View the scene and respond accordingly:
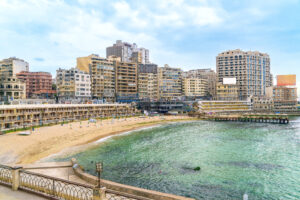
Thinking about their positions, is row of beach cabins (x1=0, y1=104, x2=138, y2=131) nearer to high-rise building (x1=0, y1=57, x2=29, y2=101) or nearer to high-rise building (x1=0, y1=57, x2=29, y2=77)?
high-rise building (x1=0, y1=57, x2=29, y2=101)

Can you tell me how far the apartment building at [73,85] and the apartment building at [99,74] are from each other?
1008 cm

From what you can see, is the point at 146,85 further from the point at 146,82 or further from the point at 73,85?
the point at 73,85

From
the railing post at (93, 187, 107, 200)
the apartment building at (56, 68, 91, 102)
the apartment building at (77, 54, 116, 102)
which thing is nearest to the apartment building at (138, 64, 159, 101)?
the apartment building at (77, 54, 116, 102)

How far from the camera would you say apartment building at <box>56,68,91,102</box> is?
5758 inches

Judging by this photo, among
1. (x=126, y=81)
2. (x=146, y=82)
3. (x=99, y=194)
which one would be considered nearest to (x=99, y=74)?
(x=126, y=81)

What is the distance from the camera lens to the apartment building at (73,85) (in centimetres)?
14625

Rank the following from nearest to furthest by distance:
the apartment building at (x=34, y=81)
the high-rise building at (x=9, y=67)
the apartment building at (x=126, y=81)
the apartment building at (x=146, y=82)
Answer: the high-rise building at (x=9, y=67) < the apartment building at (x=126, y=81) < the apartment building at (x=34, y=81) < the apartment building at (x=146, y=82)

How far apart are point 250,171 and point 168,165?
45.9 feet

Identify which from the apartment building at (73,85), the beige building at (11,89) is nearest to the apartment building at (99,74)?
the apartment building at (73,85)

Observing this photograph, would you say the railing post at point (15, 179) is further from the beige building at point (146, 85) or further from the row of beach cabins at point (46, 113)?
the beige building at point (146, 85)

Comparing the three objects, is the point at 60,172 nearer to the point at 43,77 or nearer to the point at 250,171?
the point at 250,171

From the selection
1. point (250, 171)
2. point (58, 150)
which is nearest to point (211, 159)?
point (250, 171)

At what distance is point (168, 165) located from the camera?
42.2 meters

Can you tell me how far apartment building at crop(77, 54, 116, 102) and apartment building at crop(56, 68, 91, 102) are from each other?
397 inches
